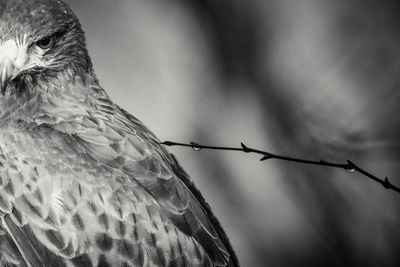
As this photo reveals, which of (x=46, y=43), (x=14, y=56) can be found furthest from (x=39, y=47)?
(x=14, y=56)

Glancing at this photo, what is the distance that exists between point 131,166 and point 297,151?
4.90 feet

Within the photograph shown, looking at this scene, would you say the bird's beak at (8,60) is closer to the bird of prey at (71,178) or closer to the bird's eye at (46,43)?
the bird of prey at (71,178)

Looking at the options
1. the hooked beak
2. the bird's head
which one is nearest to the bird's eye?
the bird's head

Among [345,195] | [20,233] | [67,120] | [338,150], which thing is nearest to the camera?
[20,233]

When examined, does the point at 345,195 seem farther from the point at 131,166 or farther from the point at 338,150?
the point at 131,166

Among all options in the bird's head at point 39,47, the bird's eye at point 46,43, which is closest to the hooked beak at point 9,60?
the bird's head at point 39,47

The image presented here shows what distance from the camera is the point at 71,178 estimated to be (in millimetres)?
2883

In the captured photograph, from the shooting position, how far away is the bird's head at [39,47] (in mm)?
3055

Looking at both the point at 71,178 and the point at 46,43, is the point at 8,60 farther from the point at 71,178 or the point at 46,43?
the point at 71,178

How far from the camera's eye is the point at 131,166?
304 cm

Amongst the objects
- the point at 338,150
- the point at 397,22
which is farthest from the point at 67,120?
the point at 397,22

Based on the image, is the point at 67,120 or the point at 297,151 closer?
the point at 67,120

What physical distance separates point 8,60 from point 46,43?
0.72ft

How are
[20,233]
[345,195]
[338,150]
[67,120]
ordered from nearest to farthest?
[20,233], [67,120], [338,150], [345,195]
